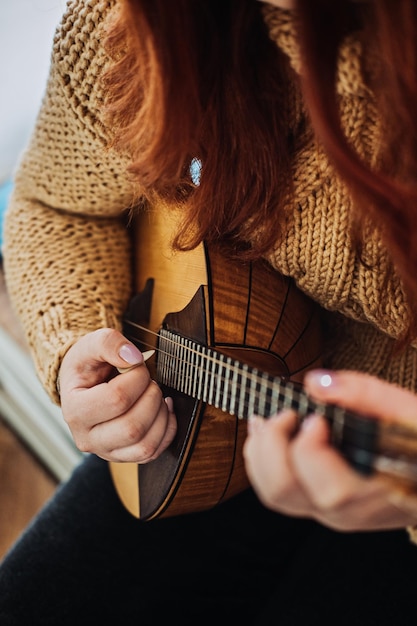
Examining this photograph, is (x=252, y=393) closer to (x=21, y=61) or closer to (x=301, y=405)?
(x=301, y=405)

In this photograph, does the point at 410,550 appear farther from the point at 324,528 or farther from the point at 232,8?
the point at 232,8

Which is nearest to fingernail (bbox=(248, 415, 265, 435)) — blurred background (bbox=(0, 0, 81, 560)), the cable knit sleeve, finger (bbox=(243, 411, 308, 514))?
finger (bbox=(243, 411, 308, 514))

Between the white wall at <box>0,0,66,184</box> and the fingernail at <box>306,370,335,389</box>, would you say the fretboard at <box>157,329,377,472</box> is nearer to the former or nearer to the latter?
the fingernail at <box>306,370,335,389</box>

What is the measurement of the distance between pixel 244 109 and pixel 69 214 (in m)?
0.35

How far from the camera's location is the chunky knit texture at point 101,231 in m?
0.57

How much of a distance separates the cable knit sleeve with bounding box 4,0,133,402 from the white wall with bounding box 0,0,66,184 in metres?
0.40

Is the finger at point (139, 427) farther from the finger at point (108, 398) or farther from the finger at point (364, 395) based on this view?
the finger at point (364, 395)

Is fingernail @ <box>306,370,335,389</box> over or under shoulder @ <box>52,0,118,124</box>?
under

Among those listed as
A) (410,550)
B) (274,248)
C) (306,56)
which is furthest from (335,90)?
(410,550)

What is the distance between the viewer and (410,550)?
2.28 ft

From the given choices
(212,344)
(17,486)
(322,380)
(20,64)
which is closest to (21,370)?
(17,486)

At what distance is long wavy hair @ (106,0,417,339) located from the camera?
45 centimetres

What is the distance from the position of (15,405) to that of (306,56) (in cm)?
115

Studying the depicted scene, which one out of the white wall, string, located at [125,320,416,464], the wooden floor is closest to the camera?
string, located at [125,320,416,464]
